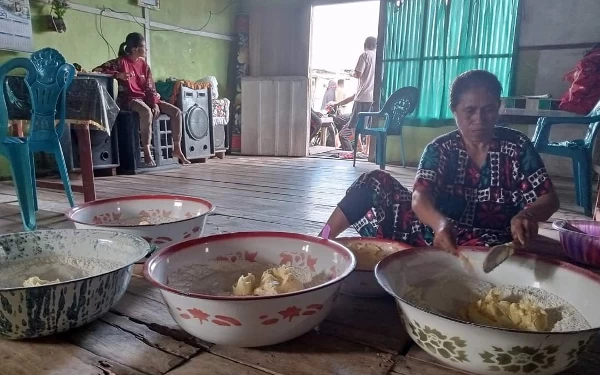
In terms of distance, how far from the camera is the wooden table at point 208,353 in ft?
2.58

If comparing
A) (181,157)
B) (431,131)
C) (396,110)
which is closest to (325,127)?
(431,131)

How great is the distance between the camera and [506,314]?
2.68 ft

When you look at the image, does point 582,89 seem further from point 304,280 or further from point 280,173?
point 304,280

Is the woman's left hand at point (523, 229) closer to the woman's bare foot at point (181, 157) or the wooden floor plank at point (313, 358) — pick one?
the wooden floor plank at point (313, 358)

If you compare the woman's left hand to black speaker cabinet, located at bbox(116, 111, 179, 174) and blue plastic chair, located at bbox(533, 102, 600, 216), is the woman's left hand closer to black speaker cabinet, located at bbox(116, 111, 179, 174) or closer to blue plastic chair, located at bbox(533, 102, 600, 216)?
blue plastic chair, located at bbox(533, 102, 600, 216)

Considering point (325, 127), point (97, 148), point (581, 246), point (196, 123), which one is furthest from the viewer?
point (325, 127)

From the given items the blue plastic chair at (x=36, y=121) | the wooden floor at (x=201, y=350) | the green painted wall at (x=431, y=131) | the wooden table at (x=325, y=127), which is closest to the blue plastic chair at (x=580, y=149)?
the green painted wall at (x=431, y=131)

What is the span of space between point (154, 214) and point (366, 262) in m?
0.78

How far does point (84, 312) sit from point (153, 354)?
0.16m

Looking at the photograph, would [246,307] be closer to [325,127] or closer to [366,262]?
[366,262]

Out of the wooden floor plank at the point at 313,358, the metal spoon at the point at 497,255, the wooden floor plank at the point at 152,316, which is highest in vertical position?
the metal spoon at the point at 497,255

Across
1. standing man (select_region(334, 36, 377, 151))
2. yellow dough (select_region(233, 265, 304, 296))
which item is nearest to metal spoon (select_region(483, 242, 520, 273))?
yellow dough (select_region(233, 265, 304, 296))

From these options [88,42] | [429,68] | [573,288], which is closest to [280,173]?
[429,68]

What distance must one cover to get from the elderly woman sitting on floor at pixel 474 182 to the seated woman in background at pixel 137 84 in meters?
2.84
